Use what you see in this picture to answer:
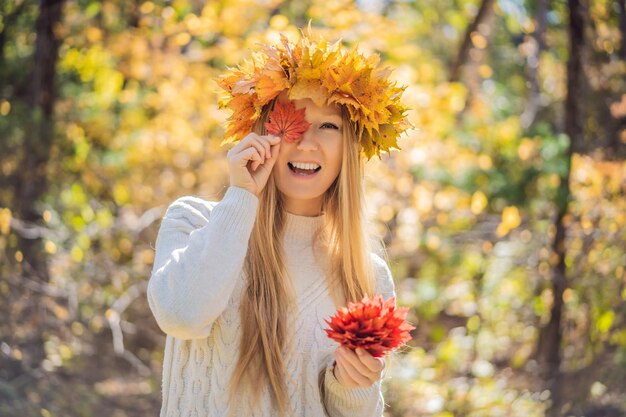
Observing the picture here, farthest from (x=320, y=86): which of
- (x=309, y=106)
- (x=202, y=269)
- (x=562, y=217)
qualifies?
(x=562, y=217)

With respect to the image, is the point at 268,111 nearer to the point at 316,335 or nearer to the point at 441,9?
the point at 316,335

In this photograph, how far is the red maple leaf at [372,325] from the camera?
171 centimetres

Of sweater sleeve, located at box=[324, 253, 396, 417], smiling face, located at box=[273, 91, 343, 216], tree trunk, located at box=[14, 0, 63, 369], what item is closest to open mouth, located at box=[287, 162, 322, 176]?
smiling face, located at box=[273, 91, 343, 216]

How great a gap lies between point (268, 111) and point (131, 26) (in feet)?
12.8

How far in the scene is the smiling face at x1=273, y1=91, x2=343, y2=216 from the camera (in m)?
2.08

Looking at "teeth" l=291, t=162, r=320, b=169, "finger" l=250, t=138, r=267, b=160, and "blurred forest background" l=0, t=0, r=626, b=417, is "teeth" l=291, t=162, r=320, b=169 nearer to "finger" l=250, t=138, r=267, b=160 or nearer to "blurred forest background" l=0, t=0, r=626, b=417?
"finger" l=250, t=138, r=267, b=160

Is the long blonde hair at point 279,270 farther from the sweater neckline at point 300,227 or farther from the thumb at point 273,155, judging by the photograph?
the thumb at point 273,155

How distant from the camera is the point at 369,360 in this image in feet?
5.85

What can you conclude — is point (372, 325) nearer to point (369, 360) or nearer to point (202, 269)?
point (369, 360)

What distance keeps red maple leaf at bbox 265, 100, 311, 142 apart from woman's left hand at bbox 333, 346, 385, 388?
1.71 feet

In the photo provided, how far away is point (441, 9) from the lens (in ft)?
23.8

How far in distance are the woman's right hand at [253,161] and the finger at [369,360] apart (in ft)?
1.49

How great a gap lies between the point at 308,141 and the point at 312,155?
0.14 feet

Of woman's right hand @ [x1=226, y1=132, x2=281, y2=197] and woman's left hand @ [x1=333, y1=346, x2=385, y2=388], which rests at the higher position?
woman's right hand @ [x1=226, y1=132, x2=281, y2=197]
